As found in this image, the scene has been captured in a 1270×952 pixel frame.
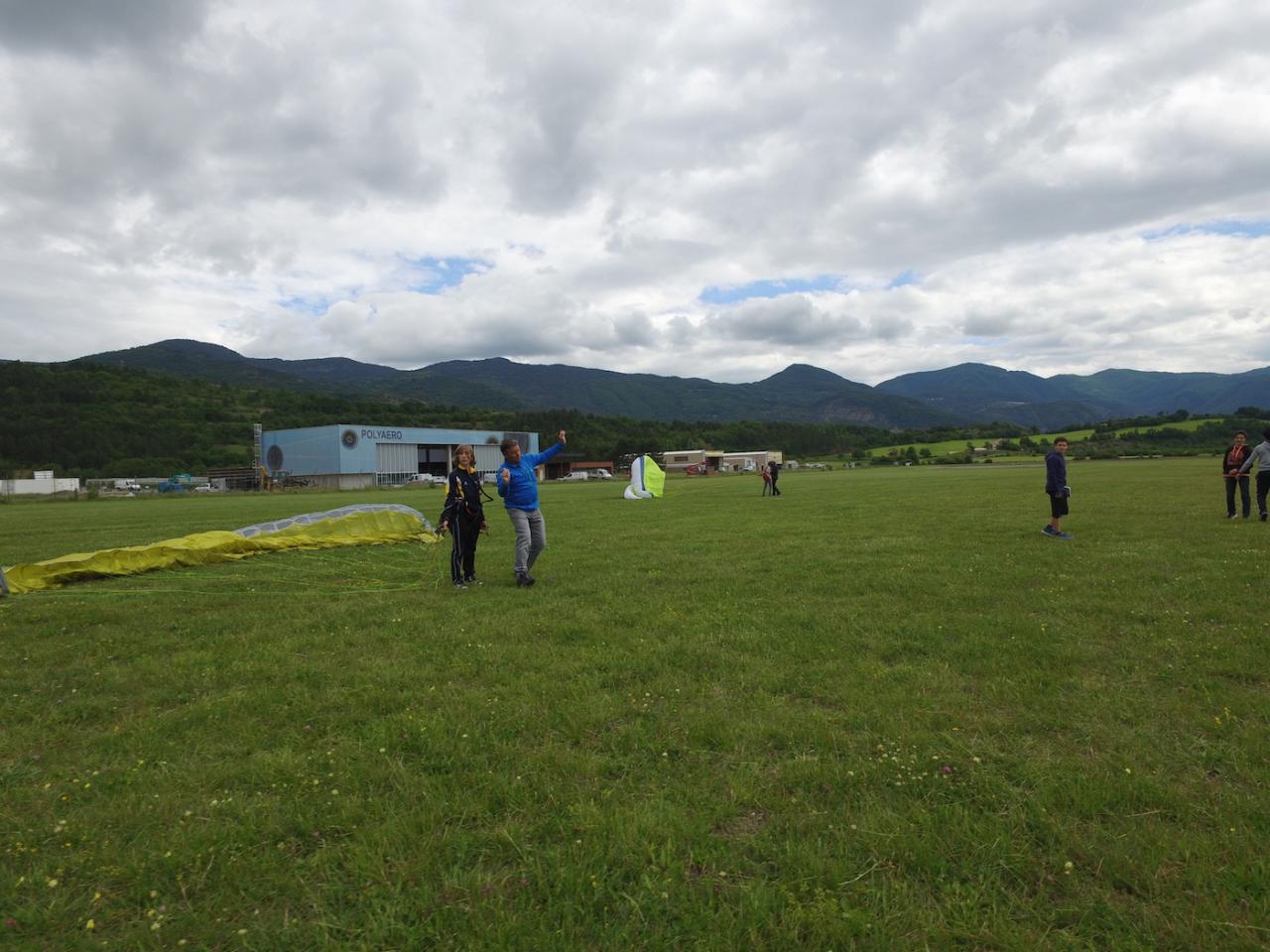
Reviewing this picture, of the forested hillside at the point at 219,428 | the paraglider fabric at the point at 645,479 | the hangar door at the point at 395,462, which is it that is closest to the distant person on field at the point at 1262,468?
the paraglider fabric at the point at 645,479

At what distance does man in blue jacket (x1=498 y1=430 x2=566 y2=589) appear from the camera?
33.7 feet

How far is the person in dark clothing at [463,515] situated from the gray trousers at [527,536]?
61 centimetres

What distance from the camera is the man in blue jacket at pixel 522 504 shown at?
1028 centimetres

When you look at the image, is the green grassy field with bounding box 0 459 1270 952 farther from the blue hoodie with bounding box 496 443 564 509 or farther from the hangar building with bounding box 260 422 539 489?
the hangar building with bounding box 260 422 539 489

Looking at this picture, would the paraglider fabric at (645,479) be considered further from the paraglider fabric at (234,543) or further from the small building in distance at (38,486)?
the small building in distance at (38,486)

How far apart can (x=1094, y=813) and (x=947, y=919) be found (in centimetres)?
132

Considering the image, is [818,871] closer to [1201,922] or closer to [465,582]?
[1201,922]

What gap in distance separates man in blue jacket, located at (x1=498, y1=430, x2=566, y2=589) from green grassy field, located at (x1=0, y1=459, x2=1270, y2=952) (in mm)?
1632

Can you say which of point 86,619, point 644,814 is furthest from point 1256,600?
point 86,619

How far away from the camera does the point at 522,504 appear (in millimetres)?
10430

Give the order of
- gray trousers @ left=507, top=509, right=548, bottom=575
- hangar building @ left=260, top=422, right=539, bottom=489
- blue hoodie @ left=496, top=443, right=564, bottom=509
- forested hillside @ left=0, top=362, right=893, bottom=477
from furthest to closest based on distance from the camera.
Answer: forested hillside @ left=0, top=362, right=893, bottom=477
hangar building @ left=260, top=422, right=539, bottom=489
blue hoodie @ left=496, top=443, right=564, bottom=509
gray trousers @ left=507, top=509, right=548, bottom=575

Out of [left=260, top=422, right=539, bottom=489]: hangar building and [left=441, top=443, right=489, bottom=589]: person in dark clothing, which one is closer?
[left=441, top=443, right=489, bottom=589]: person in dark clothing

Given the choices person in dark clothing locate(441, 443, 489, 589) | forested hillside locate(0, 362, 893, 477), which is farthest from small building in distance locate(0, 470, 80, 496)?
person in dark clothing locate(441, 443, 489, 589)

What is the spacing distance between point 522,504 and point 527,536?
0.50 metres
